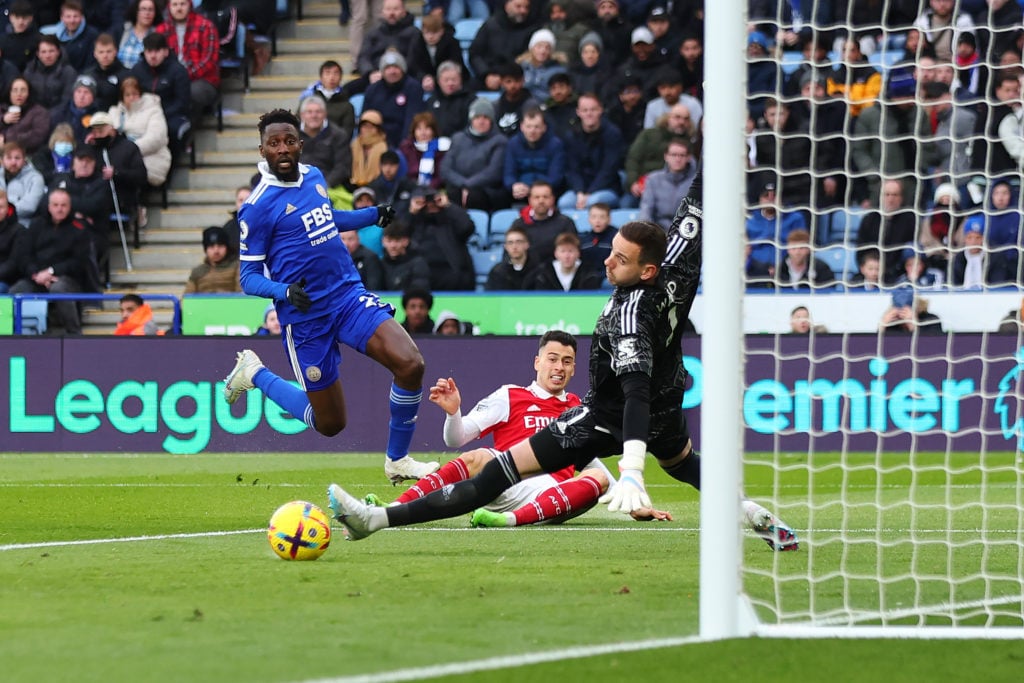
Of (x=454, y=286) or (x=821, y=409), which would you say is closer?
(x=821, y=409)

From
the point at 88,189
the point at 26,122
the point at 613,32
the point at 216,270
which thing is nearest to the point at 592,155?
the point at 613,32

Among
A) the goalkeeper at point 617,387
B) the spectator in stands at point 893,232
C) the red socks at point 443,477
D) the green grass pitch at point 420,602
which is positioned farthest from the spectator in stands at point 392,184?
the goalkeeper at point 617,387

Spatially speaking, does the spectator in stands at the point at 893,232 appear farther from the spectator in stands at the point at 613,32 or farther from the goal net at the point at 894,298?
the spectator in stands at the point at 613,32

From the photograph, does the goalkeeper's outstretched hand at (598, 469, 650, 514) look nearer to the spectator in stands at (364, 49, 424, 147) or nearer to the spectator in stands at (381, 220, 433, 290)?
the spectator in stands at (381, 220, 433, 290)

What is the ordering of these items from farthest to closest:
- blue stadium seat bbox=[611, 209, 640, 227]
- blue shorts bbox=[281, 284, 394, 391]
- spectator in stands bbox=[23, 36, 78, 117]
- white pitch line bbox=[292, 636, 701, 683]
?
spectator in stands bbox=[23, 36, 78, 117]
blue stadium seat bbox=[611, 209, 640, 227]
blue shorts bbox=[281, 284, 394, 391]
white pitch line bbox=[292, 636, 701, 683]

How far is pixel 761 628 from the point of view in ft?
16.3

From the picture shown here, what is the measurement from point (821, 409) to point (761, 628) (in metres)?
9.89

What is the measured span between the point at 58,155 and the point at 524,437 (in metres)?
11.5

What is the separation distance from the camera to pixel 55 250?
57.9ft

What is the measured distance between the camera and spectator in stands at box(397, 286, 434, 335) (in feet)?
50.8

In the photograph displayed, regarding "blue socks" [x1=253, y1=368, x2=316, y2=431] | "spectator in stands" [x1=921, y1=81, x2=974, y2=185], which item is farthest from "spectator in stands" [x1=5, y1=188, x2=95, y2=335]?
"spectator in stands" [x1=921, y1=81, x2=974, y2=185]

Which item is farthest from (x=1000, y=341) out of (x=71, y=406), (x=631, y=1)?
(x=71, y=406)

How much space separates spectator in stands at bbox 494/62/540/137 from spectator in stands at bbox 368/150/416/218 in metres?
1.22

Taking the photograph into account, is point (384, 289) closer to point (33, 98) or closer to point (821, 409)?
point (821, 409)
